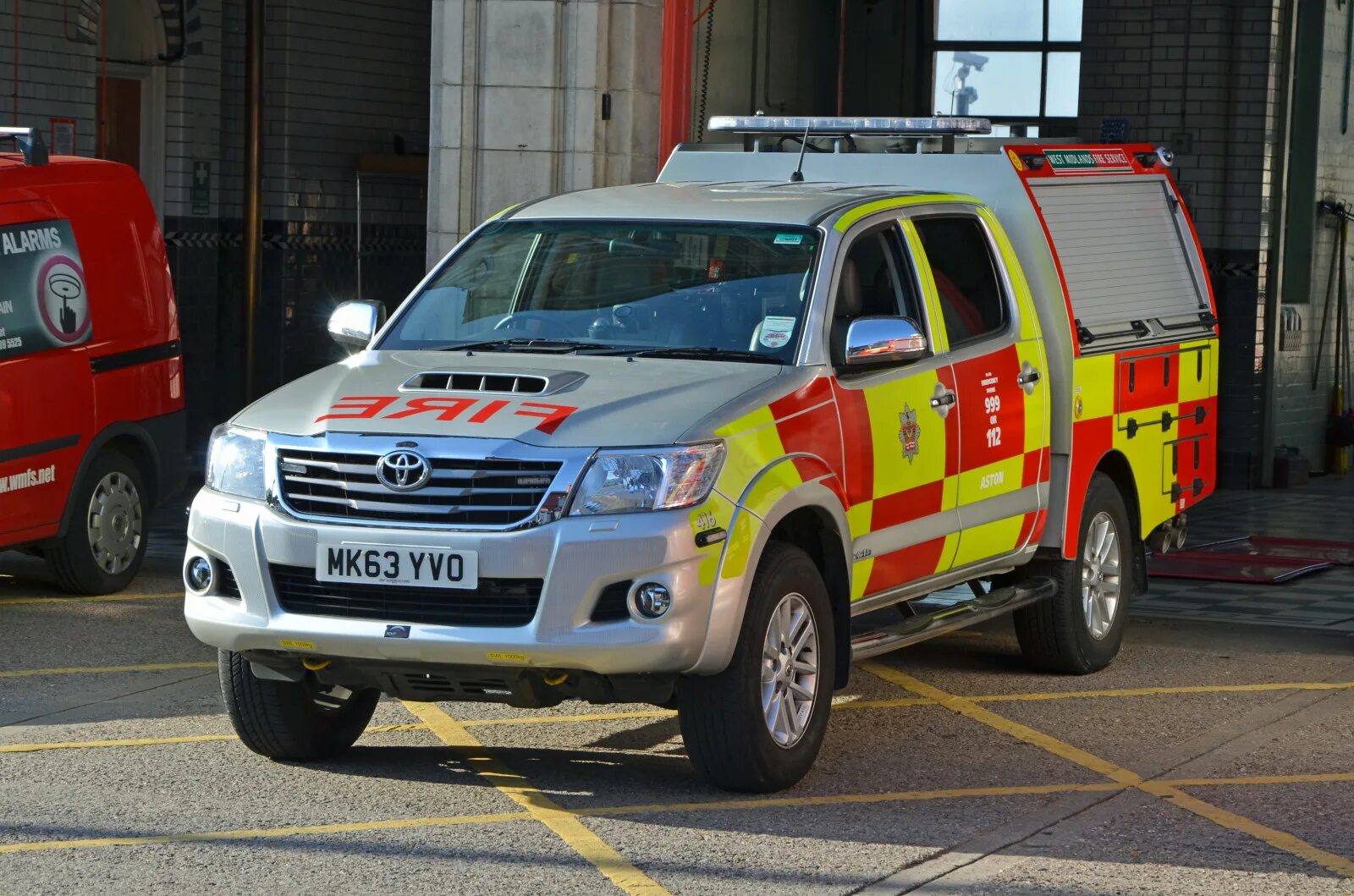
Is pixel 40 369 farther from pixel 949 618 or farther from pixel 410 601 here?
pixel 949 618

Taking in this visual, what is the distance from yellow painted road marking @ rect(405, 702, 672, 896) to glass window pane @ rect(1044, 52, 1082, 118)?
56.7 feet

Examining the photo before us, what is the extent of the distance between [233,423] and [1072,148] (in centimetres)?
414

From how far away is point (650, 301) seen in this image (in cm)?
719

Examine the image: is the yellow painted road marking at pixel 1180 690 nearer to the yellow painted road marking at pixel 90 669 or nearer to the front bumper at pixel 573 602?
the front bumper at pixel 573 602

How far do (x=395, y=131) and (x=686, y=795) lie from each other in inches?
544

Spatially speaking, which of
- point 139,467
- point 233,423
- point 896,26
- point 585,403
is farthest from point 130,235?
point 896,26

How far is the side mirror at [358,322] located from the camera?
24.4 ft

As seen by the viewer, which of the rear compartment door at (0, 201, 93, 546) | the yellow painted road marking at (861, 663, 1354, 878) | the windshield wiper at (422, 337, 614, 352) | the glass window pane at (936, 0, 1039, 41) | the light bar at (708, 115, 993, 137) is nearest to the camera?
the yellow painted road marking at (861, 663, 1354, 878)

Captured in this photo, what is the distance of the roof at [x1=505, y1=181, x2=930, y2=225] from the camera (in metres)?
7.44

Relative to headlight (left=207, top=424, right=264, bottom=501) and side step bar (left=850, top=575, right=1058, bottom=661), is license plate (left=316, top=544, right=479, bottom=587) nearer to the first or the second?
headlight (left=207, top=424, right=264, bottom=501)

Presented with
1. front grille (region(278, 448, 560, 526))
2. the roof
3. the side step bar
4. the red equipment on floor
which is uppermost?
the roof

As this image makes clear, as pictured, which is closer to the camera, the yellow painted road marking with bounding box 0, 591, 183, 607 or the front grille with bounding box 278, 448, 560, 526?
the front grille with bounding box 278, 448, 560, 526

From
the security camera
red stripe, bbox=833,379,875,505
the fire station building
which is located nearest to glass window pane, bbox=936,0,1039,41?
the security camera

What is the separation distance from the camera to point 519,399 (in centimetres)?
636
